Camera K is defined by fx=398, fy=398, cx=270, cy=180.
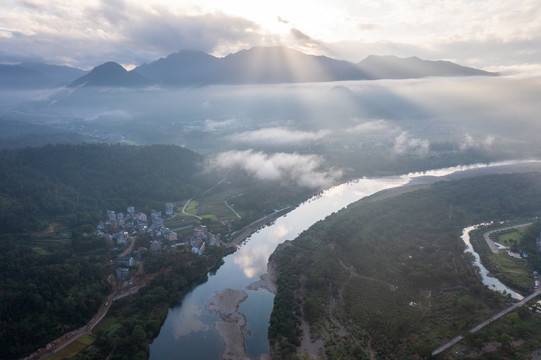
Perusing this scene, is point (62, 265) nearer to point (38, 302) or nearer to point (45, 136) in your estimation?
point (38, 302)

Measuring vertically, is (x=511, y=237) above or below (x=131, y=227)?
below

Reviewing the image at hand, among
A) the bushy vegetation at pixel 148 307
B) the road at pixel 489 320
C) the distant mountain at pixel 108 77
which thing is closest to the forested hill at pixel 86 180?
the bushy vegetation at pixel 148 307

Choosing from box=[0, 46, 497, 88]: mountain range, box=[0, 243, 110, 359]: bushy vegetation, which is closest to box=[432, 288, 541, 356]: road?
box=[0, 243, 110, 359]: bushy vegetation

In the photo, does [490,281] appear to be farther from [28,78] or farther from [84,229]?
[28,78]

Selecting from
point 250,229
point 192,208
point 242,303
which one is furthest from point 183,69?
point 242,303

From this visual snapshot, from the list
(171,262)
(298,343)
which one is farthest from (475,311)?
(171,262)

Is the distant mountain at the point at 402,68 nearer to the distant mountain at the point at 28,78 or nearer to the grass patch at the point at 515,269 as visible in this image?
the grass patch at the point at 515,269
